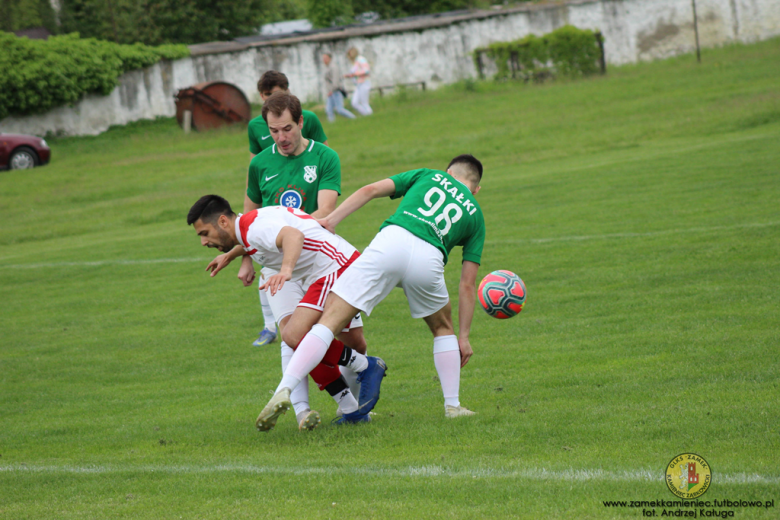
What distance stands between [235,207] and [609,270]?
35.4 feet

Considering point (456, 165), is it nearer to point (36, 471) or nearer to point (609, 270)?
point (36, 471)

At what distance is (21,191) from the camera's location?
22.2m

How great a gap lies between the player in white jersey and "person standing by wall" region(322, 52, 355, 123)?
22853 mm

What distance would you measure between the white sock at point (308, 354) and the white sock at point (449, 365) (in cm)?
83

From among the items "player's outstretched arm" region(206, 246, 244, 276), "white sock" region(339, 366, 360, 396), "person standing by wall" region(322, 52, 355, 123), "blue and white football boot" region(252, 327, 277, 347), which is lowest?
"blue and white football boot" region(252, 327, 277, 347)

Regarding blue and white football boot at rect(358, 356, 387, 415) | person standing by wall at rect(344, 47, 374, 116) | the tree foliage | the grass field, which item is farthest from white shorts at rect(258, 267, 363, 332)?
the tree foliage

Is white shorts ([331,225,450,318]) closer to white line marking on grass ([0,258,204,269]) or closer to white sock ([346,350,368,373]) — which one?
white sock ([346,350,368,373])

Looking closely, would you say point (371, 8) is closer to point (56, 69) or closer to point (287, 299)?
point (56, 69)

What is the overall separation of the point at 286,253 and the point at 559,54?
96.2ft

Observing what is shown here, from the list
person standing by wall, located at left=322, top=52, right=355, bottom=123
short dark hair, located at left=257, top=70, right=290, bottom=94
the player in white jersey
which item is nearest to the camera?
the player in white jersey

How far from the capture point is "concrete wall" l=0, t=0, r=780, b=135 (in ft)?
119

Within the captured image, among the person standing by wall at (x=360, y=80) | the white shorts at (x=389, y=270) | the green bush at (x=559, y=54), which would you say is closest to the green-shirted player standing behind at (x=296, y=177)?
the white shorts at (x=389, y=270)

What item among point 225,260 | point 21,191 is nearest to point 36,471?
point 225,260

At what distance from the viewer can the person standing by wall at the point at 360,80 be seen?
27.9m
